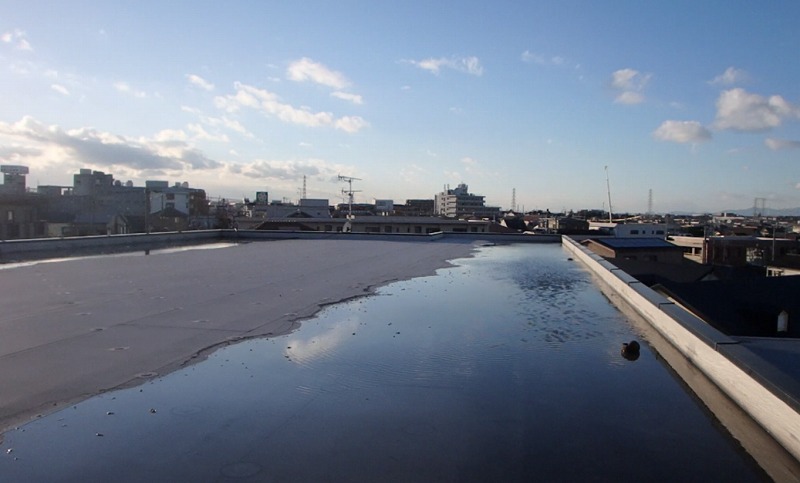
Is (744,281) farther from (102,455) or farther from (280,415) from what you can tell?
(102,455)

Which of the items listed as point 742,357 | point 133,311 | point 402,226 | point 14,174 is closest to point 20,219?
point 133,311

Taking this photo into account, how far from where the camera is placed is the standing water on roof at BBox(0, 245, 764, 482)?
2.67m

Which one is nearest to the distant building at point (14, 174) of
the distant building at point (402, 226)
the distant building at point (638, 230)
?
the distant building at point (402, 226)

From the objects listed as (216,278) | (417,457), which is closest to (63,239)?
(216,278)

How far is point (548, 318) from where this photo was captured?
21.4 feet

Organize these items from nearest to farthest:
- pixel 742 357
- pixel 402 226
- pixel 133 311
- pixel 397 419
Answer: pixel 397 419, pixel 742 357, pixel 133 311, pixel 402 226

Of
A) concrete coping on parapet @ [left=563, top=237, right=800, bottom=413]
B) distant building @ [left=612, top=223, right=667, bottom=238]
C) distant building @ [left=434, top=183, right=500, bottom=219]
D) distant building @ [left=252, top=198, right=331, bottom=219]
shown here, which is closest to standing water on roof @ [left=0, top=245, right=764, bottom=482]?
concrete coping on parapet @ [left=563, top=237, right=800, bottom=413]

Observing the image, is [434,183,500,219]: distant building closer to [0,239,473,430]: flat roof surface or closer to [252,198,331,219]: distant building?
[252,198,331,219]: distant building

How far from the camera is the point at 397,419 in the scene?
3301mm

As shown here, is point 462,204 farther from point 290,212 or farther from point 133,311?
point 133,311

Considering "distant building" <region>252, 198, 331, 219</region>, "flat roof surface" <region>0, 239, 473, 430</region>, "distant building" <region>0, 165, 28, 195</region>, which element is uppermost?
"distant building" <region>0, 165, 28, 195</region>

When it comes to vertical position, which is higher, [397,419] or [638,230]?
[638,230]

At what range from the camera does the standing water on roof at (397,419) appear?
267cm

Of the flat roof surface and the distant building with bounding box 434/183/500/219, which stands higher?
the distant building with bounding box 434/183/500/219
